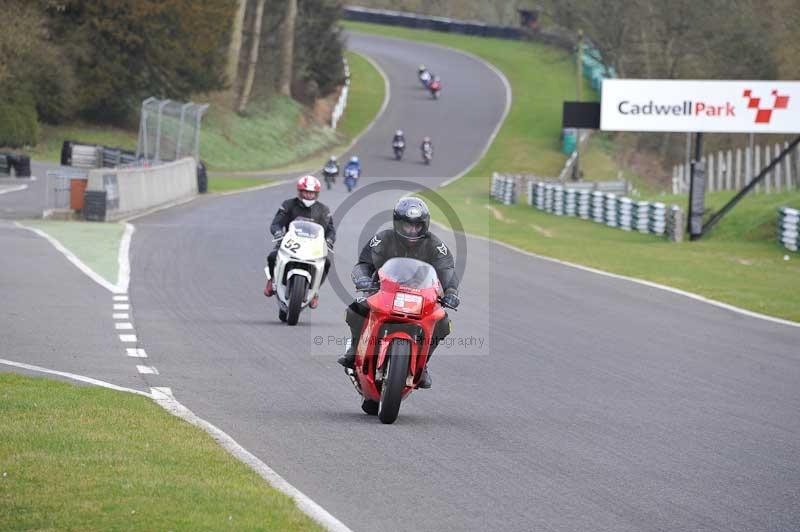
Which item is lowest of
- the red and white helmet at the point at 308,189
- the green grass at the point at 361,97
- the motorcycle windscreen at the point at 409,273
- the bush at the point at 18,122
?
the motorcycle windscreen at the point at 409,273

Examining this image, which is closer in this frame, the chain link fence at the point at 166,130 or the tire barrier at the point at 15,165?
the chain link fence at the point at 166,130

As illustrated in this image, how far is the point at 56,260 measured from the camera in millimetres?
22078

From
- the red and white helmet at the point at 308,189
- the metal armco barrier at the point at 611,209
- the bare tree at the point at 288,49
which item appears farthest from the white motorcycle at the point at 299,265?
the bare tree at the point at 288,49

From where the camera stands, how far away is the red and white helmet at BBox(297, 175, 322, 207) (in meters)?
15.8

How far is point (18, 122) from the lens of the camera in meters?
51.8

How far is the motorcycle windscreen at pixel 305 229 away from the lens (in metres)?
15.7

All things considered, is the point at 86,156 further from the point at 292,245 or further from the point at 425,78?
the point at 425,78

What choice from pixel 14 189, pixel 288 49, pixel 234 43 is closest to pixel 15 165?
pixel 14 189

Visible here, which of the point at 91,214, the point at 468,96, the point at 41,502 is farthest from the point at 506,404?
the point at 468,96

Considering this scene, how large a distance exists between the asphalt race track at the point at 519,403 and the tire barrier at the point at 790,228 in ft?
27.7

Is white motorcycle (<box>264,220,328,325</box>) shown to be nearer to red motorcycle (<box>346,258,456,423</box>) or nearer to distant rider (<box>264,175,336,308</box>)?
distant rider (<box>264,175,336,308</box>)

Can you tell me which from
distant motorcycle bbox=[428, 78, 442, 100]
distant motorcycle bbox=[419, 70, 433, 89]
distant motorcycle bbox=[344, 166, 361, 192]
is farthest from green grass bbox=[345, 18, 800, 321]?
distant motorcycle bbox=[419, 70, 433, 89]

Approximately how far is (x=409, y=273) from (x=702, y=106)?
24.4 m

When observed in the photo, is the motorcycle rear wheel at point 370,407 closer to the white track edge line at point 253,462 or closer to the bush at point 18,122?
the white track edge line at point 253,462
